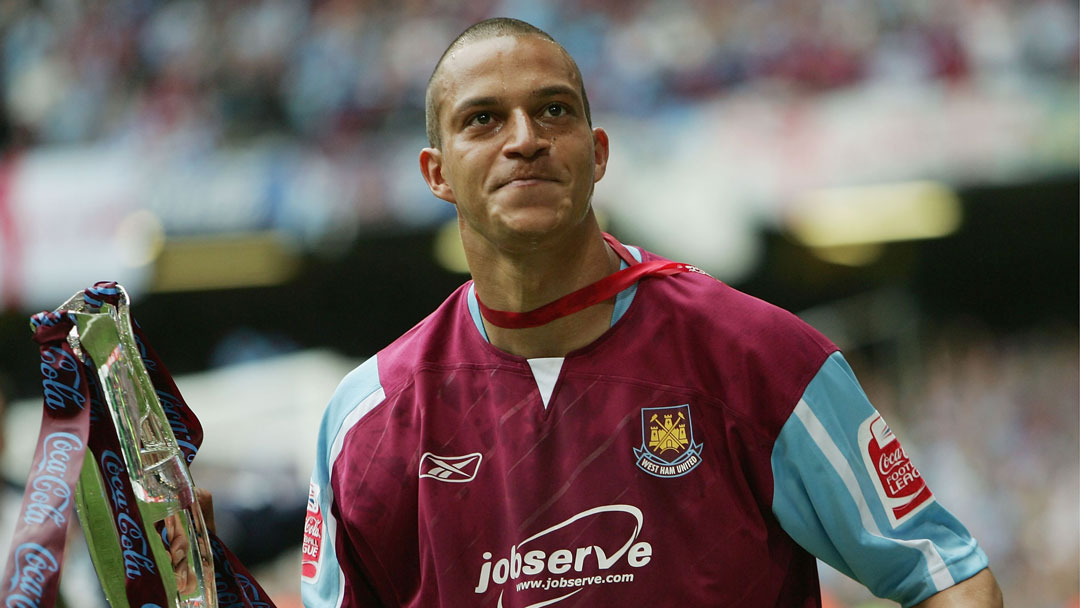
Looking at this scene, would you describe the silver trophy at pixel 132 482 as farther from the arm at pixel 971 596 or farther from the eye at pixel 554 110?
the arm at pixel 971 596

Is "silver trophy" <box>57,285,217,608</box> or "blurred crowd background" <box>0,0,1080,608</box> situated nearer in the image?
"silver trophy" <box>57,285,217,608</box>

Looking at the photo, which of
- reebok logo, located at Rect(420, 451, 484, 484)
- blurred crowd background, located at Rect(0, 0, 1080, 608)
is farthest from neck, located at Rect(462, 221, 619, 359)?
blurred crowd background, located at Rect(0, 0, 1080, 608)

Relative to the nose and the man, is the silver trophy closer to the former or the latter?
the man

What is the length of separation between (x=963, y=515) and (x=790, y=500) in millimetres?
6349

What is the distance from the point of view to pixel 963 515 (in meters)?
7.86

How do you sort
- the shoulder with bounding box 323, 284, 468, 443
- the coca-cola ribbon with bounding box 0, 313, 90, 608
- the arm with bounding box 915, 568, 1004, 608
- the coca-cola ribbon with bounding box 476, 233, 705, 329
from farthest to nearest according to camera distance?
the shoulder with bounding box 323, 284, 468, 443, the coca-cola ribbon with bounding box 476, 233, 705, 329, the arm with bounding box 915, 568, 1004, 608, the coca-cola ribbon with bounding box 0, 313, 90, 608

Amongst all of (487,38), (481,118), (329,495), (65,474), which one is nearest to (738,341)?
(481,118)

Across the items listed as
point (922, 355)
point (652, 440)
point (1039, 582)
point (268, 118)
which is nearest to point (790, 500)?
point (652, 440)

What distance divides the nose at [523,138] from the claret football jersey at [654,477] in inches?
12.8

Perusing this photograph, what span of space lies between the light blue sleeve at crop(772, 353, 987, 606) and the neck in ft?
1.31

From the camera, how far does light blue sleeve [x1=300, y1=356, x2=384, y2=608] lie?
2283 millimetres

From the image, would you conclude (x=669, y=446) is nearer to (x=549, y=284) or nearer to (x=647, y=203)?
(x=549, y=284)

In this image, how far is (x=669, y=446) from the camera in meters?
2.06

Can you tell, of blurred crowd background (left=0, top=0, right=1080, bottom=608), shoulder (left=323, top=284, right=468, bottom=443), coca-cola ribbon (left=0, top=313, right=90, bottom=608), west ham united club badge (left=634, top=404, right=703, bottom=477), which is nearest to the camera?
coca-cola ribbon (left=0, top=313, right=90, bottom=608)
